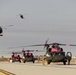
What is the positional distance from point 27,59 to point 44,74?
7158 centimetres

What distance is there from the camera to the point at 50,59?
64.4 meters

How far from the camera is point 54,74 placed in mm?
25578

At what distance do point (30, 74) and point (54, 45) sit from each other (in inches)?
1516

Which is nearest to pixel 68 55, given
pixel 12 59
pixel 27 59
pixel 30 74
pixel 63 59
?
pixel 63 59

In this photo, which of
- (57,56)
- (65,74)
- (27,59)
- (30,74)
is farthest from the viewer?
(27,59)

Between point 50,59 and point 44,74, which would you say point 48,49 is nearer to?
point 50,59

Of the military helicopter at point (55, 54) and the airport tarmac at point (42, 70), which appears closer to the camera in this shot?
the airport tarmac at point (42, 70)

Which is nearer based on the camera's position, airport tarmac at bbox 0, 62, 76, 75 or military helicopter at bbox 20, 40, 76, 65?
airport tarmac at bbox 0, 62, 76, 75

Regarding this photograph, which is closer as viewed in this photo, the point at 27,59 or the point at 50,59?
→ the point at 50,59

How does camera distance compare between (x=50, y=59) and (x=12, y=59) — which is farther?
(x=12, y=59)

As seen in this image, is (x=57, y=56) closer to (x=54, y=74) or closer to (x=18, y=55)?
(x=54, y=74)

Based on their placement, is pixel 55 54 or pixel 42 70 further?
pixel 55 54

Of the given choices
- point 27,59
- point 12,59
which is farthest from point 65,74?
point 12,59

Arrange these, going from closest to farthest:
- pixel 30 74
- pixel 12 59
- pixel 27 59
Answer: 1. pixel 30 74
2. pixel 27 59
3. pixel 12 59
